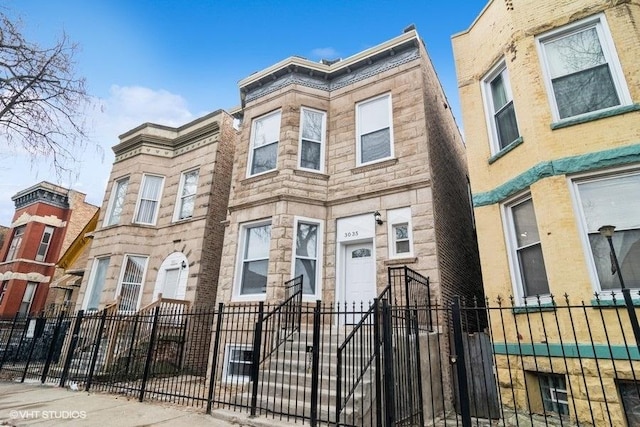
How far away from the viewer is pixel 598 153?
5.88m

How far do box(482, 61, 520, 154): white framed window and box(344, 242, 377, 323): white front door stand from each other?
391 cm

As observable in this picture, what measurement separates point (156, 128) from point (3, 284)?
17.3 metres

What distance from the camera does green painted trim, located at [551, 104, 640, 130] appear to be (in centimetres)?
589

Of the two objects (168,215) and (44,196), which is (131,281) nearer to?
(168,215)

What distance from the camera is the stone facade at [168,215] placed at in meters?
12.4

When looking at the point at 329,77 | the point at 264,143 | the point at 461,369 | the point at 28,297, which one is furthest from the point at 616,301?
the point at 28,297

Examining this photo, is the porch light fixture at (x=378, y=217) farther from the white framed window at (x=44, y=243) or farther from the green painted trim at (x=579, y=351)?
the white framed window at (x=44, y=243)

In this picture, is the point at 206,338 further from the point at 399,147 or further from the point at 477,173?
the point at 477,173

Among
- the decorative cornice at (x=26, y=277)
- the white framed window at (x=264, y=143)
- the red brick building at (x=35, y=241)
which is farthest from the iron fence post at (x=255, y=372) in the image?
the decorative cornice at (x=26, y=277)

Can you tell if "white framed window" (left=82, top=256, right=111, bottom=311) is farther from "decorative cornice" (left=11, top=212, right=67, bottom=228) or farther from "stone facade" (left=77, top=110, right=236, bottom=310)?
"decorative cornice" (left=11, top=212, right=67, bottom=228)

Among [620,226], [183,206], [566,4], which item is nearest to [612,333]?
[620,226]

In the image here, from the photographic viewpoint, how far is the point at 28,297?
22.1m

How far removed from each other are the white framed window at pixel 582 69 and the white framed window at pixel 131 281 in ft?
45.6

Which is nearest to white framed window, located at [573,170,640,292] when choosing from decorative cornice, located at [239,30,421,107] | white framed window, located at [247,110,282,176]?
decorative cornice, located at [239,30,421,107]
